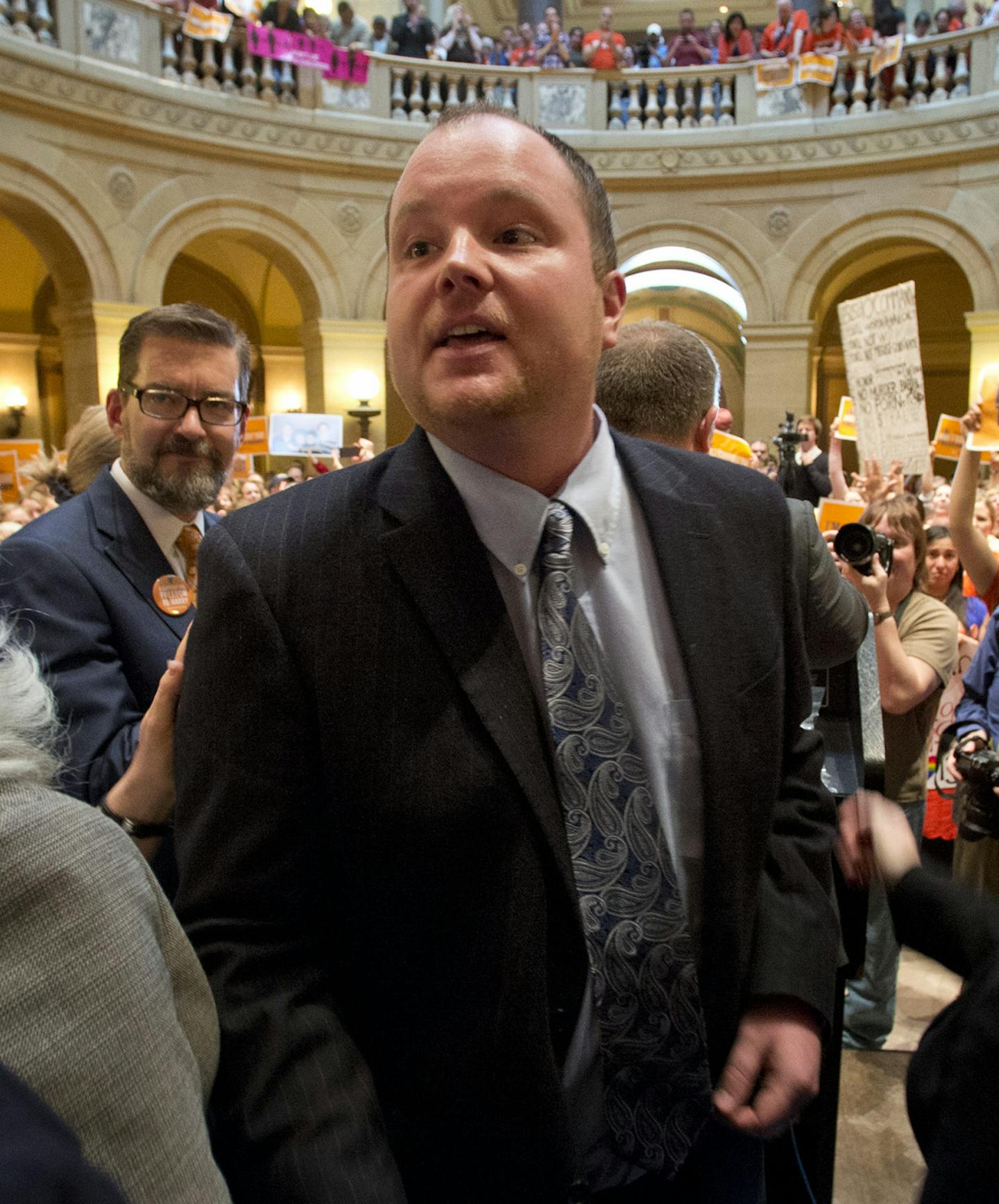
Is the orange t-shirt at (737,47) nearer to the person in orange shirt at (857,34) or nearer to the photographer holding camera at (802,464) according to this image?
the person in orange shirt at (857,34)

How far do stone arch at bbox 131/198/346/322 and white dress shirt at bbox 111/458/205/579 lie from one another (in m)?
10.9

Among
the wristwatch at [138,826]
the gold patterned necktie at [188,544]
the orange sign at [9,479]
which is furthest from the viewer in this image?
the orange sign at [9,479]

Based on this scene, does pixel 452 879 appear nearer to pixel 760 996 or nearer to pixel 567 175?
pixel 760 996

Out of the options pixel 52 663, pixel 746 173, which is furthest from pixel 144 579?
pixel 746 173

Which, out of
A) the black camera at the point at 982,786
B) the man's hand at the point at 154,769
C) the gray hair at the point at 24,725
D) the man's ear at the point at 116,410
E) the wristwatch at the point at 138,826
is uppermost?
the man's ear at the point at 116,410

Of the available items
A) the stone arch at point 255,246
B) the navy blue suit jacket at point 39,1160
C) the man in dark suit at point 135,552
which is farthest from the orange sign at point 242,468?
the navy blue suit jacket at point 39,1160

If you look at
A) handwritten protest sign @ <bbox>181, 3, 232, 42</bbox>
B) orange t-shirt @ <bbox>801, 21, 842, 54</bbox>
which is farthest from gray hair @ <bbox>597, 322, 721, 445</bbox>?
orange t-shirt @ <bbox>801, 21, 842, 54</bbox>

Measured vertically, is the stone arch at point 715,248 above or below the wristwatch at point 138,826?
above

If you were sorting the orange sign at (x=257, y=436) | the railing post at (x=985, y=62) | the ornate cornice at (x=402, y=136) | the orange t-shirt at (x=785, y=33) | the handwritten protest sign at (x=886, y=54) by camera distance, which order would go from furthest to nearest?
the orange t-shirt at (x=785, y=33)
the handwritten protest sign at (x=886, y=54)
the railing post at (x=985, y=62)
the ornate cornice at (x=402, y=136)
the orange sign at (x=257, y=436)

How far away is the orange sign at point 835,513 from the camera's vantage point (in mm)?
3855

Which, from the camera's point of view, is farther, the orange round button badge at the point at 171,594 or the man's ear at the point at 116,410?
the man's ear at the point at 116,410

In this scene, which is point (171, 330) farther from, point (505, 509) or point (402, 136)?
point (402, 136)

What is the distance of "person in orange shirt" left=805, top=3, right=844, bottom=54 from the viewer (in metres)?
13.4

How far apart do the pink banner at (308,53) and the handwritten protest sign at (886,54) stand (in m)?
6.48
